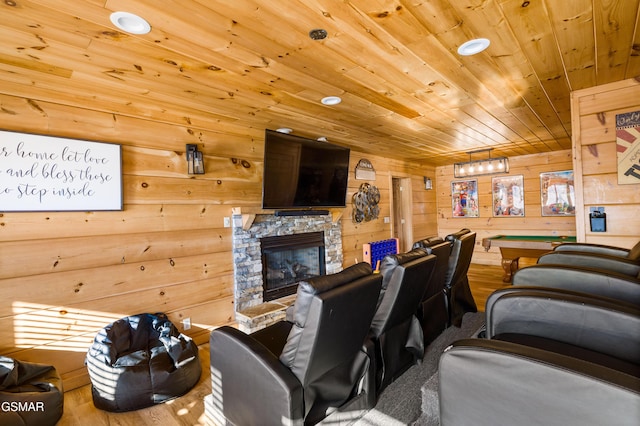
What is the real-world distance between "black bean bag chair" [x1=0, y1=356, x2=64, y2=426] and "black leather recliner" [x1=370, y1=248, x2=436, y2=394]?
2.04 meters

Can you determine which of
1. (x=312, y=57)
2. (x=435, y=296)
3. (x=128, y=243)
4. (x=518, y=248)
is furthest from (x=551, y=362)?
(x=518, y=248)

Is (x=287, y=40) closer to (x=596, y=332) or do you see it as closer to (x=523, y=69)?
(x=523, y=69)

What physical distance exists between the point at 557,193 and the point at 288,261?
5.19 metres

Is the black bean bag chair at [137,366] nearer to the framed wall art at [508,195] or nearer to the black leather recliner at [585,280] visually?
the black leather recliner at [585,280]

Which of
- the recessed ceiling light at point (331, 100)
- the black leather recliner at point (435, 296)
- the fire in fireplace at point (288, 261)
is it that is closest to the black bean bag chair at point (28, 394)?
the fire in fireplace at point (288, 261)

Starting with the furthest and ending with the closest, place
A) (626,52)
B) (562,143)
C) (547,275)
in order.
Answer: (562,143) → (626,52) → (547,275)

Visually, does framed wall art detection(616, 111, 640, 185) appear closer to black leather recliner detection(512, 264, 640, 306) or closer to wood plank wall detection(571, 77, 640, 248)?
wood plank wall detection(571, 77, 640, 248)

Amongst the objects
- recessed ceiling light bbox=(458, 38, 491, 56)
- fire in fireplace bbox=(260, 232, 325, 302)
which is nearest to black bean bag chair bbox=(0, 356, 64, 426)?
fire in fireplace bbox=(260, 232, 325, 302)

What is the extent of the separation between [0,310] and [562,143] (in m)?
7.04

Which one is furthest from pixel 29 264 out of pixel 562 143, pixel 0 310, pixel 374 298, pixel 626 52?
pixel 562 143

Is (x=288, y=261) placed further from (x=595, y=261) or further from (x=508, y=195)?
(x=508, y=195)

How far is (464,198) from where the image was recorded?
698cm

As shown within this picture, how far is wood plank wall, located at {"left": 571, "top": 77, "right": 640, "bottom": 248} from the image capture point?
2.50 meters

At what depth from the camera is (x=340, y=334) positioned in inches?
63.4
